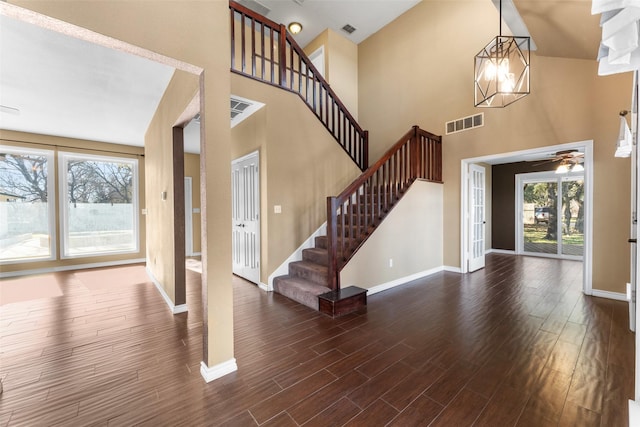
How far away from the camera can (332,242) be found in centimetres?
344

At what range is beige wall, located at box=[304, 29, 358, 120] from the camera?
619cm

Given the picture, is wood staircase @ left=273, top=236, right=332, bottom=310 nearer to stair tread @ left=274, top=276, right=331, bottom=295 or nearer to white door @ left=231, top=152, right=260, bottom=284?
stair tread @ left=274, top=276, right=331, bottom=295

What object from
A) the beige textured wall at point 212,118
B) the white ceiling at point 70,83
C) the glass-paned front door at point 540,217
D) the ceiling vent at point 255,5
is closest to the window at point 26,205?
the white ceiling at point 70,83

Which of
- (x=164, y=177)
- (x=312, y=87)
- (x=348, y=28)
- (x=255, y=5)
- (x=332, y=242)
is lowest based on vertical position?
(x=332, y=242)

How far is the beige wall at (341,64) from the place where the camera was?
619 cm

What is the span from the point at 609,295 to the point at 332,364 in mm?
4116

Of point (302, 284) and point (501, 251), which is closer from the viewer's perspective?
point (302, 284)

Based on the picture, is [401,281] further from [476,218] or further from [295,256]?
[476,218]

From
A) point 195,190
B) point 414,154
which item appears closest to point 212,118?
point 414,154

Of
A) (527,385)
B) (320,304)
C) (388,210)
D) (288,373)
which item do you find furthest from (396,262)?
(288,373)

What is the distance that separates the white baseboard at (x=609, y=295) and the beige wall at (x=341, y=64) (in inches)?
223

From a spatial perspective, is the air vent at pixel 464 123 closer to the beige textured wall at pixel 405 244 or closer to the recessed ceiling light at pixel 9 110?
the beige textured wall at pixel 405 244

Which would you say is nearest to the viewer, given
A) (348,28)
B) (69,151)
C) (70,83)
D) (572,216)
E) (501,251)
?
(70,83)

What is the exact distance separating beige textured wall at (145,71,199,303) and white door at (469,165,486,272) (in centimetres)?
501
